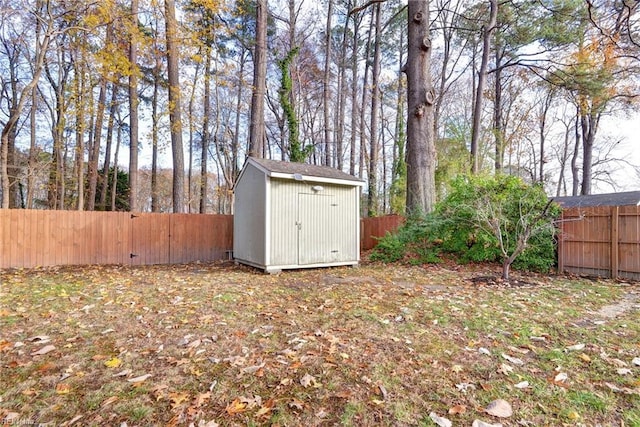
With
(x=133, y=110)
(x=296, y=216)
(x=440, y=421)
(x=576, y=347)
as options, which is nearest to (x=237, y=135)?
(x=133, y=110)

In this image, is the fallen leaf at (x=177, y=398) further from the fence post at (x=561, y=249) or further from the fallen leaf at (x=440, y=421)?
the fence post at (x=561, y=249)

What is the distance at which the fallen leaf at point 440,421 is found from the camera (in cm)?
163

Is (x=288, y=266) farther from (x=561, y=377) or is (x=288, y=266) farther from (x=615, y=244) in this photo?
(x=615, y=244)

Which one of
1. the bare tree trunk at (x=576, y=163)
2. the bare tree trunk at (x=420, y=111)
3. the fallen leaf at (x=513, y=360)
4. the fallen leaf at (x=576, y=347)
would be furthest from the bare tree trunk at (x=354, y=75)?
the bare tree trunk at (x=576, y=163)

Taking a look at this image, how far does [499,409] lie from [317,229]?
4998mm

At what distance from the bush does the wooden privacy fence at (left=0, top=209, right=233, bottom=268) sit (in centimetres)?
480

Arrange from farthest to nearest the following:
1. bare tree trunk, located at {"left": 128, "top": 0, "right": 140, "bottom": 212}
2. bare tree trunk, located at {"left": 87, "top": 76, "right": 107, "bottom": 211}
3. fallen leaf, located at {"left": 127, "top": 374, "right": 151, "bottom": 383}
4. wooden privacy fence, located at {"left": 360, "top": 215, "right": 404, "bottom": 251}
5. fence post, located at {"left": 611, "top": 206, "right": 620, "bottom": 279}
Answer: bare tree trunk, located at {"left": 87, "top": 76, "right": 107, "bottom": 211} < wooden privacy fence, located at {"left": 360, "top": 215, "right": 404, "bottom": 251} < bare tree trunk, located at {"left": 128, "top": 0, "right": 140, "bottom": 212} < fence post, located at {"left": 611, "top": 206, "right": 620, "bottom": 279} < fallen leaf, located at {"left": 127, "top": 374, "right": 151, "bottom": 383}

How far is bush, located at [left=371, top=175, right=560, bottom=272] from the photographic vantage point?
6.08 metres

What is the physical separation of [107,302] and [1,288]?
7.11ft

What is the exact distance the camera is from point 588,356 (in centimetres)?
239

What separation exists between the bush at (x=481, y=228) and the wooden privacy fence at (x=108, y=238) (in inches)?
188

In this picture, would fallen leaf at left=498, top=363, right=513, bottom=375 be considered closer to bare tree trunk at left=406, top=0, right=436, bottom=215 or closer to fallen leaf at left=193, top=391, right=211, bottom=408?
fallen leaf at left=193, top=391, right=211, bottom=408

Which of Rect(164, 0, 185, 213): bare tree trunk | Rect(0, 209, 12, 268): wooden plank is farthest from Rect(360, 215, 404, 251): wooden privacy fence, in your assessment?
Rect(0, 209, 12, 268): wooden plank

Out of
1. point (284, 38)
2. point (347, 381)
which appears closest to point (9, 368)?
point (347, 381)
